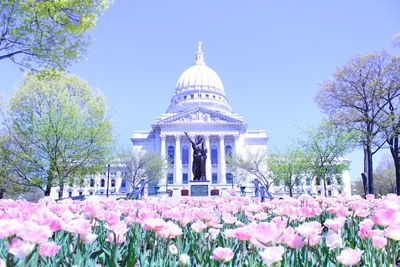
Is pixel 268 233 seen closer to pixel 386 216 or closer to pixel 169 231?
pixel 169 231

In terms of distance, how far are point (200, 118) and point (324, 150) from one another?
134 ft

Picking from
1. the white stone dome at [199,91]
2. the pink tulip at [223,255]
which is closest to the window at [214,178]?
the white stone dome at [199,91]

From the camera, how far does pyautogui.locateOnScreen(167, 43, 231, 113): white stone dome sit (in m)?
83.0

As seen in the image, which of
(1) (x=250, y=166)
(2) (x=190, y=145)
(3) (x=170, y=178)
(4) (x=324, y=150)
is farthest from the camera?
(2) (x=190, y=145)

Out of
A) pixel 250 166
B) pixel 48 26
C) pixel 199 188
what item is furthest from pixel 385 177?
pixel 48 26

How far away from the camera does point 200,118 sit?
68.9 metres

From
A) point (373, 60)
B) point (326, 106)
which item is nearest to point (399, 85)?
point (373, 60)

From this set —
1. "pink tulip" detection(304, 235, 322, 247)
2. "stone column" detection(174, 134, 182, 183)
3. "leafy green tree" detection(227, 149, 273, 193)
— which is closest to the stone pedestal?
"pink tulip" detection(304, 235, 322, 247)

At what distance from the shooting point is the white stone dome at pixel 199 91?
272ft

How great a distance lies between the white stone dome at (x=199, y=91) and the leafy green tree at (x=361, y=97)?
56.6m

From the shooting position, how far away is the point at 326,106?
2545 cm

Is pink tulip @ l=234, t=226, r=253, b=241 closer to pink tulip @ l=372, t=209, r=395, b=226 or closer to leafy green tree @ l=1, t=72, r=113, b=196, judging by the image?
pink tulip @ l=372, t=209, r=395, b=226

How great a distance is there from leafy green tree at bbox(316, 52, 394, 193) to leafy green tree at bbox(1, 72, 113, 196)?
1685 centimetres

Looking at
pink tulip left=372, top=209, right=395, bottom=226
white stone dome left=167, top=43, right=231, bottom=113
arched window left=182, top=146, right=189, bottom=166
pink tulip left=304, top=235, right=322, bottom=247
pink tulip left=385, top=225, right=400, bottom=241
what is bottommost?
pink tulip left=304, top=235, right=322, bottom=247
